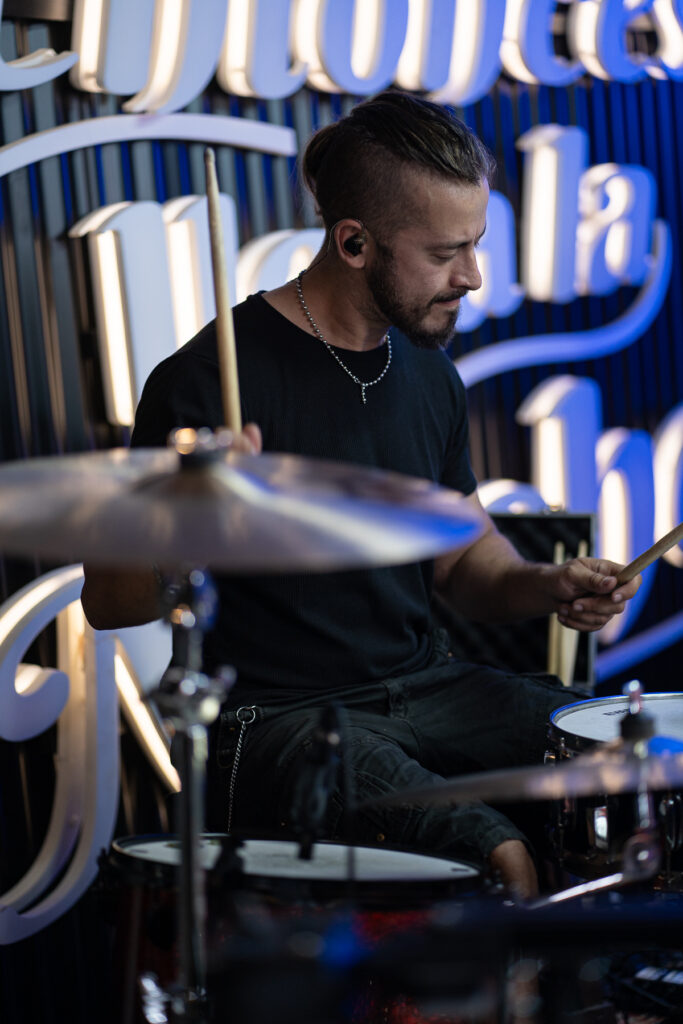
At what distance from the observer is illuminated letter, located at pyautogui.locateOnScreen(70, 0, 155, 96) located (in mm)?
2291

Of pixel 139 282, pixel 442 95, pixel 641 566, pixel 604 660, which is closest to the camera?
pixel 641 566

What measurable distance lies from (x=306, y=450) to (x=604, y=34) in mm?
1865

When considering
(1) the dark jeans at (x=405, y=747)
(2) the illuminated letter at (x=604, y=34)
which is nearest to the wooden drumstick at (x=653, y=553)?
(1) the dark jeans at (x=405, y=747)

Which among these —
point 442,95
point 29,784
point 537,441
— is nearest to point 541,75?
point 442,95

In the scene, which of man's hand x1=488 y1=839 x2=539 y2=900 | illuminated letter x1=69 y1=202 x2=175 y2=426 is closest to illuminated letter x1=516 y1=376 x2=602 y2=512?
illuminated letter x1=69 y1=202 x2=175 y2=426

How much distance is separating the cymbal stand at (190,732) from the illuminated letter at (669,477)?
2330 millimetres

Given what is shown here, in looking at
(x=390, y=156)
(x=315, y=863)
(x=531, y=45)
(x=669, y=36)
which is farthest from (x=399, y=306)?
(x=669, y=36)

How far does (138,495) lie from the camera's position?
1113 mm

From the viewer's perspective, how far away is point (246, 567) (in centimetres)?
114

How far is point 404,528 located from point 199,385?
2.55 feet

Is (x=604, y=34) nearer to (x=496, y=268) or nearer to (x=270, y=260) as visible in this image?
(x=496, y=268)

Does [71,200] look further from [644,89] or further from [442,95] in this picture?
[644,89]

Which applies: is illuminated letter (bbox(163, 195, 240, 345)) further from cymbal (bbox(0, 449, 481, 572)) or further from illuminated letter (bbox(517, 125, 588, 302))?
cymbal (bbox(0, 449, 481, 572))

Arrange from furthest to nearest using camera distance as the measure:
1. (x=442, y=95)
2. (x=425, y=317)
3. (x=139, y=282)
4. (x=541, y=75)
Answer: (x=541, y=75)
(x=442, y=95)
(x=139, y=282)
(x=425, y=317)
